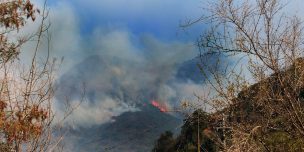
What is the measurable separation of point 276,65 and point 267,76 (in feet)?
2.33

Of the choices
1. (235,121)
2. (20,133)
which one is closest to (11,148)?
(20,133)

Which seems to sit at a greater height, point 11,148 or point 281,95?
point 281,95

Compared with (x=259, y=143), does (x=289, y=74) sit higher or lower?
higher

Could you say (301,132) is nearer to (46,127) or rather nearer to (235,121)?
(235,121)

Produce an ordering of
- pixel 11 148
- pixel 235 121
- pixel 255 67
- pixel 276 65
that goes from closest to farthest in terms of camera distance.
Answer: pixel 11 148 → pixel 276 65 → pixel 255 67 → pixel 235 121

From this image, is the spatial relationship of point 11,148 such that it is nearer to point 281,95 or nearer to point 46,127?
point 46,127

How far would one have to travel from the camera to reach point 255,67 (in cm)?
1277

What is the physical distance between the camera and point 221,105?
14.2 metres

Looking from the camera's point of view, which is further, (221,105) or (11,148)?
(221,105)

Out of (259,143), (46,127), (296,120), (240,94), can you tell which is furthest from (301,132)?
(46,127)

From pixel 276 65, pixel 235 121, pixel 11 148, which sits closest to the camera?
pixel 11 148

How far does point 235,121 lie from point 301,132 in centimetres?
204

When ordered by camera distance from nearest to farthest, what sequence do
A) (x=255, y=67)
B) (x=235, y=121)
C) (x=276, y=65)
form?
(x=276, y=65) < (x=255, y=67) < (x=235, y=121)

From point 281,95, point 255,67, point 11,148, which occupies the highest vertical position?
point 255,67
